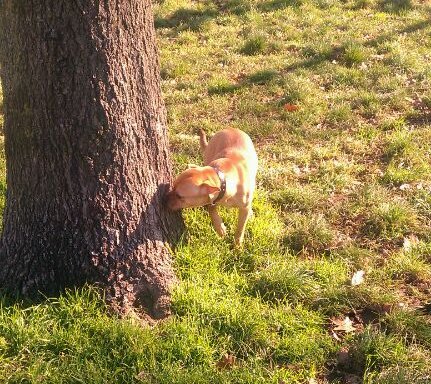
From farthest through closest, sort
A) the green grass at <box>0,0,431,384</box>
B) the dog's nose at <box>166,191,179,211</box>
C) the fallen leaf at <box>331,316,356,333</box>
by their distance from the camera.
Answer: the dog's nose at <box>166,191,179,211</box> → the fallen leaf at <box>331,316,356,333</box> → the green grass at <box>0,0,431,384</box>

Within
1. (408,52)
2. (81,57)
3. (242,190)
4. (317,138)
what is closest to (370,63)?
(408,52)

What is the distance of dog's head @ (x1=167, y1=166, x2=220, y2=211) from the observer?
3713 millimetres

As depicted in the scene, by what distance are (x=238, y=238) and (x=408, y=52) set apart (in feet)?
17.6

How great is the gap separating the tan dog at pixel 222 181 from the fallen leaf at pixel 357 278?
871 millimetres

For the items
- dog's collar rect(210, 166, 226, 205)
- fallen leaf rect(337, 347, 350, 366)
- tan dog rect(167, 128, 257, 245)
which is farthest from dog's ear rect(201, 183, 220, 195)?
fallen leaf rect(337, 347, 350, 366)

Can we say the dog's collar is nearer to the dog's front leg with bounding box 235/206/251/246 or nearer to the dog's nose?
the dog's front leg with bounding box 235/206/251/246

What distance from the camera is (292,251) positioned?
4.20 m

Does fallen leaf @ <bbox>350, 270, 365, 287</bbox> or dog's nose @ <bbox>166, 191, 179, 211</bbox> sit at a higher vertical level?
dog's nose @ <bbox>166, 191, 179, 211</bbox>

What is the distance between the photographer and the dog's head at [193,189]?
12.2ft

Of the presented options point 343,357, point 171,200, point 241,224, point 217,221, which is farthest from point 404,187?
point 171,200

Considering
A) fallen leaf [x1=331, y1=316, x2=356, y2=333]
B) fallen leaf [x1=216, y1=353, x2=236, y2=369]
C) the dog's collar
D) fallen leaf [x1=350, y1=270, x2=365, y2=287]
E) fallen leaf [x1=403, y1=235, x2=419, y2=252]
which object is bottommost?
fallen leaf [x1=331, y1=316, x2=356, y2=333]

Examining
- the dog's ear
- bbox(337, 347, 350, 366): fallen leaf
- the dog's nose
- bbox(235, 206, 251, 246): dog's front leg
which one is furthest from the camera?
bbox(235, 206, 251, 246): dog's front leg

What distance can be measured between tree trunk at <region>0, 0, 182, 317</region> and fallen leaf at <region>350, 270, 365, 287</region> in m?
1.32

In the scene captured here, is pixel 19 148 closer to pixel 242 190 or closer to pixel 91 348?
pixel 91 348
